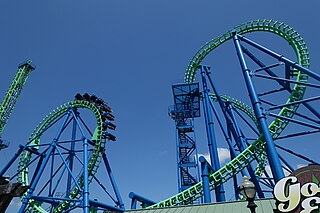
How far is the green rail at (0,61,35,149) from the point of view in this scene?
27.5 meters

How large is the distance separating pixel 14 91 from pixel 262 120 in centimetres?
2433

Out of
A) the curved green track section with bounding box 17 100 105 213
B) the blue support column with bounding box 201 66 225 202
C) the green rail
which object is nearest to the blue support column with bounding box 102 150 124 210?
the curved green track section with bounding box 17 100 105 213

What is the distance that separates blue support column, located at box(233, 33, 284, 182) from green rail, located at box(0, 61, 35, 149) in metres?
21.8

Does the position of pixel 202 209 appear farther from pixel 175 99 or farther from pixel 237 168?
pixel 175 99

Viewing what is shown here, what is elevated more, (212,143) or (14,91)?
(14,91)

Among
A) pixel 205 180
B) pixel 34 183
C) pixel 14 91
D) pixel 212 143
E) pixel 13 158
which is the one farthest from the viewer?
pixel 14 91

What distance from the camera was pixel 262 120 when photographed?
1117 cm

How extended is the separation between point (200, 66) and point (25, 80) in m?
18.5

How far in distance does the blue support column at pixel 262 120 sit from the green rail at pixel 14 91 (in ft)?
71.4

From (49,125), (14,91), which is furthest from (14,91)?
(49,125)

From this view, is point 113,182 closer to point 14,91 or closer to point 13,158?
point 13,158

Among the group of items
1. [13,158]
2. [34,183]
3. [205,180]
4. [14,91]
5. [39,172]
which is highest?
[14,91]

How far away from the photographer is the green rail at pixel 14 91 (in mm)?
27500

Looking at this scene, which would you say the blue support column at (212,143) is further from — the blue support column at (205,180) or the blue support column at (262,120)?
the blue support column at (262,120)
